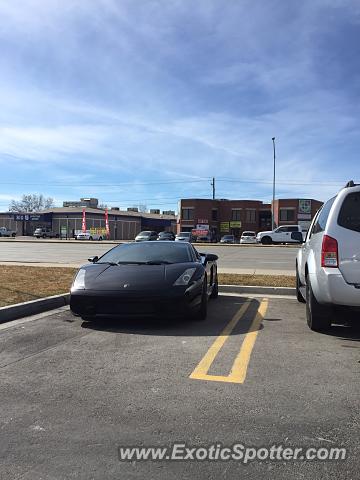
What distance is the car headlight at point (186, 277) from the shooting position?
6.83 meters

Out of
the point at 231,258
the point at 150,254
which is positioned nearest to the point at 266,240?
the point at 231,258

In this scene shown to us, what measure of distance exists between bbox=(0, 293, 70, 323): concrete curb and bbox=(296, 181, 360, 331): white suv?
4590 mm

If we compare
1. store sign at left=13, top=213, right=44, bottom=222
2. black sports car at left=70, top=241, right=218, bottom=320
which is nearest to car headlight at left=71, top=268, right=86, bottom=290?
black sports car at left=70, top=241, right=218, bottom=320

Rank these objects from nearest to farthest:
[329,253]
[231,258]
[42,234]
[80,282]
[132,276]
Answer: [329,253] → [132,276] → [80,282] → [231,258] → [42,234]

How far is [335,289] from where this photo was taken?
573cm

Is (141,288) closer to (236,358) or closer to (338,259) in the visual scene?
(236,358)

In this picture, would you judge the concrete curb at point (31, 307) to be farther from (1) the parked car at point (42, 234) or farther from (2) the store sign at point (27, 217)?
(2) the store sign at point (27, 217)

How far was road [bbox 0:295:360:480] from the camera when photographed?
2.91m

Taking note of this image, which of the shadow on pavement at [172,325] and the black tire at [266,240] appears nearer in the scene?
the shadow on pavement at [172,325]

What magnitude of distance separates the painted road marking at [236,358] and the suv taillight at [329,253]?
53.6 inches

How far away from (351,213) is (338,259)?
62 cm

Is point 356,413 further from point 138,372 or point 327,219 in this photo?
point 327,219

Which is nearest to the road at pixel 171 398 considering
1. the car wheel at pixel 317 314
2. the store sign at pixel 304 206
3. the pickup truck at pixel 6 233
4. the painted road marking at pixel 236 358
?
the painted road marking at pixel 236 358

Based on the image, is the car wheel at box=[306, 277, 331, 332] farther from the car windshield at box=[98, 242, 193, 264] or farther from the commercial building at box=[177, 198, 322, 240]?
the commercial building at box=[177, 198, 322, 240]
